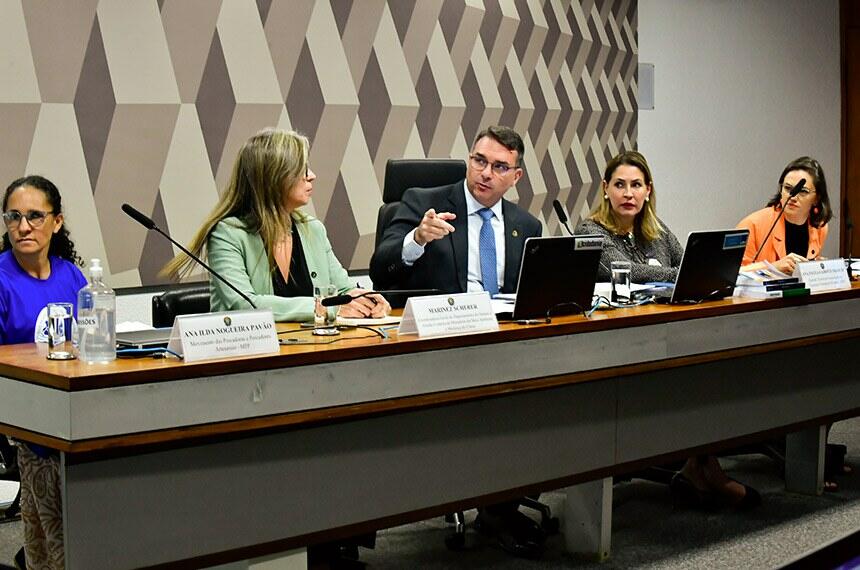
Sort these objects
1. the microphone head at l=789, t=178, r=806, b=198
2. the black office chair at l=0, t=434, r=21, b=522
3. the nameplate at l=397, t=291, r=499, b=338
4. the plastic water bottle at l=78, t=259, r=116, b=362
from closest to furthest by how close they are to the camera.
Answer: the plastic water bottle at l=78, t=259, r=116, b=362 → the nameplate at l=397, t=291, r=499, b=338 → the black office chair at l=0, t=434, r=21, b=522 → the microphone head at l=789, t=178, r=806, b=198

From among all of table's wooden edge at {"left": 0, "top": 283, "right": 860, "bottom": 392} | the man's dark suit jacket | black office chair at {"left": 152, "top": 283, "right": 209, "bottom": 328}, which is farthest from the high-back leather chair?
table's wooden edge at {"left": 0, "top": 283, "right": 860, "bottom": 392}

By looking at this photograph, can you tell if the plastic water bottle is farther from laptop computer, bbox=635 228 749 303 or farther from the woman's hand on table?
laptop computer, bbox=635 228 749 303

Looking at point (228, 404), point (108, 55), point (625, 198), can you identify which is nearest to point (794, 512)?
point (625, 198)

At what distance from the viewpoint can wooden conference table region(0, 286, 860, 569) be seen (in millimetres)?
1892

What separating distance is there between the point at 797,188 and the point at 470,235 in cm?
143

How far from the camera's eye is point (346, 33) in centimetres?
454

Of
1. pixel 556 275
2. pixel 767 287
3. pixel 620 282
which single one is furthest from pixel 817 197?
pixel 556 275

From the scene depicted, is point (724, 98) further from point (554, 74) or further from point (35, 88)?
point (35, 88)

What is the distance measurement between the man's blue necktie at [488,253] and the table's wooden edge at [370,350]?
60 cm

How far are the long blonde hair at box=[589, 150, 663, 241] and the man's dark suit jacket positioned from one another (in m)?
0.35

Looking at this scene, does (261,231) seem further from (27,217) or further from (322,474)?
(322,474)

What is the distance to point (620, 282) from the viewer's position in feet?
10.6

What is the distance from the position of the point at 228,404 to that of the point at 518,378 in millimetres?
744

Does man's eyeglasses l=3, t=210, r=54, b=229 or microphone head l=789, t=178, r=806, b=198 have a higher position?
microphone head l=789, t=178, r=806, b=198
